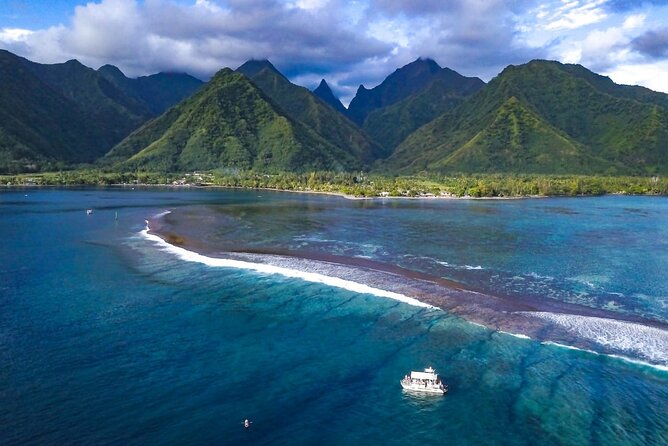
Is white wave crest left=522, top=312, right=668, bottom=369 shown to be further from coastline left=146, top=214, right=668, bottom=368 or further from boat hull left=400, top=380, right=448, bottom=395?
boat hull left=400, top=380, right=448, bottom=395

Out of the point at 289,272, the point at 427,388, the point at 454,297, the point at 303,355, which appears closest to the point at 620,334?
the point at 454,297

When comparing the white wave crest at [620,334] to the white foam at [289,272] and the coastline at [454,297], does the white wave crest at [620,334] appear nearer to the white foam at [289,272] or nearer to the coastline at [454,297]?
the coastline at [454,297]

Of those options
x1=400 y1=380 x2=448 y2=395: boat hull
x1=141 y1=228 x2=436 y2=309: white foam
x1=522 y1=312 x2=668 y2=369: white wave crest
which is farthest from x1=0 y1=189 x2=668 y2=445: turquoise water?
x1=141 y1=228 x2=436 y2=309: white foam

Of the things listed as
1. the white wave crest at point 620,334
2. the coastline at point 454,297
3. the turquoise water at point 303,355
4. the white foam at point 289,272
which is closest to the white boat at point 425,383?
the turquoise water at point 303,355

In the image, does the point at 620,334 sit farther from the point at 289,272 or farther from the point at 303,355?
the point at 289,272

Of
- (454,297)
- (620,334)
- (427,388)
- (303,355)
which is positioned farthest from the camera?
(454,297)

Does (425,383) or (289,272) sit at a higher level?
(289,272)

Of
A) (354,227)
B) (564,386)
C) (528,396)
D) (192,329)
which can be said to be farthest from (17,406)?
(354,227)
